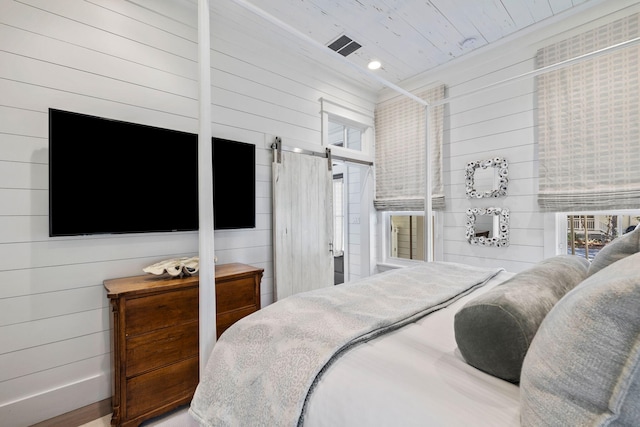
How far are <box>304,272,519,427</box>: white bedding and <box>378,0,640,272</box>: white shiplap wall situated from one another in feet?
7.63

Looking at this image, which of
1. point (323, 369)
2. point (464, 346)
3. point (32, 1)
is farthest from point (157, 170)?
point (464, 346)

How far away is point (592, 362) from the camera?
1.74 ft

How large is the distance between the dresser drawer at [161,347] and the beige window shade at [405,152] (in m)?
2.79

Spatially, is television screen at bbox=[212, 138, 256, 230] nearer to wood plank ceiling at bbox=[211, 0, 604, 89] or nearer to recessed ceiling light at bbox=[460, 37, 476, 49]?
wood plank ceiling at bbox=[211, 0, 604, 89]

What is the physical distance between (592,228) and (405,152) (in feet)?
6.49

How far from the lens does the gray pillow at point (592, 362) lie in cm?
49

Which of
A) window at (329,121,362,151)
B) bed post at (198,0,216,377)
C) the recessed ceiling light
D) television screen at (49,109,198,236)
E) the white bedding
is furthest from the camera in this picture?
window at (329,121,362,151)

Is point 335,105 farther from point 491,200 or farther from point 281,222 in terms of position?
point 491,200

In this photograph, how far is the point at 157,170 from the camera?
7.02ft

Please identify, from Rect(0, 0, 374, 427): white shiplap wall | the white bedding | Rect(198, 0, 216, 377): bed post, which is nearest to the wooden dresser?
Rect(0, 0, 374, 427): white shiplap wall

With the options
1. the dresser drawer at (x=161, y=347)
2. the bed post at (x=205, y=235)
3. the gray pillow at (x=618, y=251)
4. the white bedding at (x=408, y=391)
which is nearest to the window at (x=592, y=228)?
the gray pillow at (x=618, y=251)

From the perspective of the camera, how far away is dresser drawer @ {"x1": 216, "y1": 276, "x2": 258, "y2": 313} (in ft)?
6.73

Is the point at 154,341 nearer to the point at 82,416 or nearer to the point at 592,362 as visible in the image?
the point at 82,416

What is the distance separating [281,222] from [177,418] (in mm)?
1720
